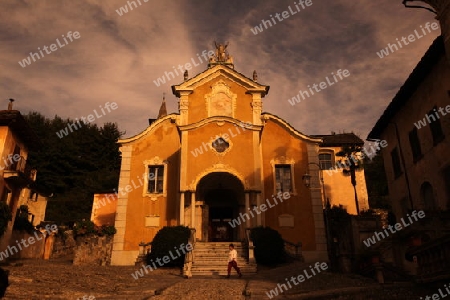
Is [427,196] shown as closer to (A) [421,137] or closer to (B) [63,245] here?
(A) [421,137]

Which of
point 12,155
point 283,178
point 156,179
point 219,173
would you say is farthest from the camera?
point 156,179

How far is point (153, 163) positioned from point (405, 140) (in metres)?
16.0

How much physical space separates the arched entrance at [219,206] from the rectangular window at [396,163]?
10057 mm

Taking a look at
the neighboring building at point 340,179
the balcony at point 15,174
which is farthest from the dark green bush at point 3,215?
the neighboring building at point 340,179

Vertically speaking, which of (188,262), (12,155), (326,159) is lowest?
(188,262)

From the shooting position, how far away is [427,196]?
780 inches

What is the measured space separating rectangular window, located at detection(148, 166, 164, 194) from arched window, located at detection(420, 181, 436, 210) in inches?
612

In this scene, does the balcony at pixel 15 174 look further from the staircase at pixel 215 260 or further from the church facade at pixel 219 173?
the staircase at pixel 215 260

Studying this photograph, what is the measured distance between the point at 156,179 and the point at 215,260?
8183 millimetres

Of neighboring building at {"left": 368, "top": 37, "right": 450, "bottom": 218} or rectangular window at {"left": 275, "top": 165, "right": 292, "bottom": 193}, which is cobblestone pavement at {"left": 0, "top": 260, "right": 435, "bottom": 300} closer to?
neighboring building at {"left": 368, "top": 37, "right": 450, "bottom": 218}

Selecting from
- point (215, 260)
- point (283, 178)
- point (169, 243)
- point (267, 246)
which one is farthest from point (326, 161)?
point (169, 243)

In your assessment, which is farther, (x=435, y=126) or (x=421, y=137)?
(x=421, y=137)

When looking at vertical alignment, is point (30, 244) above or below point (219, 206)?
below

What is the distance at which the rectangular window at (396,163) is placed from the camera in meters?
23.3
